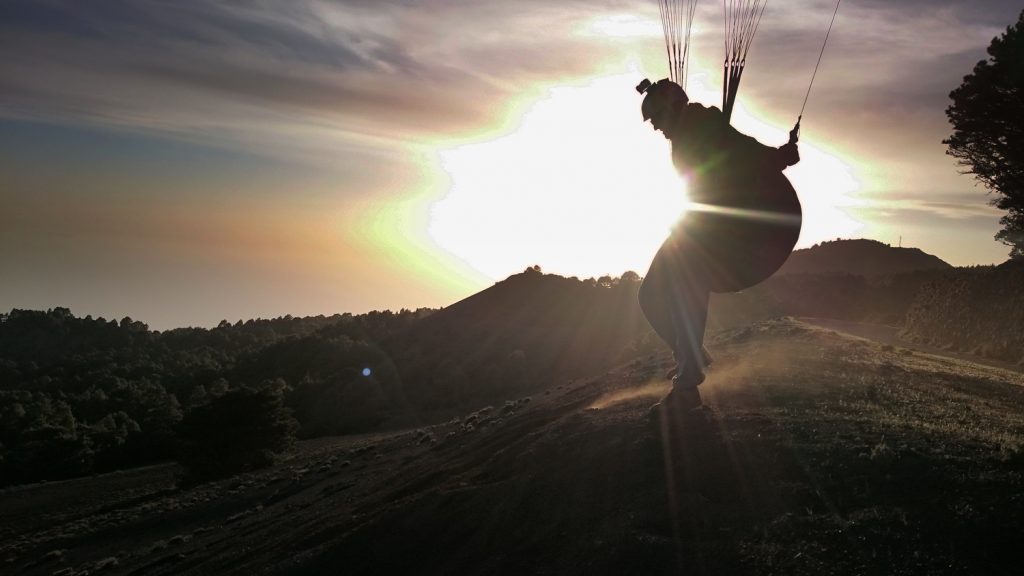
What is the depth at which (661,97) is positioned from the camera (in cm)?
792

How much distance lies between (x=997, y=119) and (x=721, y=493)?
2242 cm

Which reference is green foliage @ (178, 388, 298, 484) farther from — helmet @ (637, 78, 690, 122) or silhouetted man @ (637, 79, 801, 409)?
helmet @ (637, 78, 690, 122)

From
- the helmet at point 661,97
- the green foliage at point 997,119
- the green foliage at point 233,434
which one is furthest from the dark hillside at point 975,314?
the green foliage at point 233,434

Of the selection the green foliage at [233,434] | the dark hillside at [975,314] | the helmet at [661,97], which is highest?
the helmet at [661,97]

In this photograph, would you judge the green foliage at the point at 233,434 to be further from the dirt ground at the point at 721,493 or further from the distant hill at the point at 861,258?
the distant hill at the point at 861,258

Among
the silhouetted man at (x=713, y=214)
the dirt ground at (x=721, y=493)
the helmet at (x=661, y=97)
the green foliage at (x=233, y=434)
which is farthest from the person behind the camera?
the green foliage at (x=233, y=434)

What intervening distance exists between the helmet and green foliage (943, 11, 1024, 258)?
19.6 meters

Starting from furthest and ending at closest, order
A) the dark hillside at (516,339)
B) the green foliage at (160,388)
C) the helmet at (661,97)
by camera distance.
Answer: the dark hillside at (516,339)
the green foliage at (160,388)
the helmet at (661,97)

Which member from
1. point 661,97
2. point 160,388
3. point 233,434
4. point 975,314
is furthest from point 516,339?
point 661,97

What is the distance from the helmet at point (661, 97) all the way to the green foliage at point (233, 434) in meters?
26.3

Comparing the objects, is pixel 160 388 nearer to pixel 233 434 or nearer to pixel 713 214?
pixel 233 434

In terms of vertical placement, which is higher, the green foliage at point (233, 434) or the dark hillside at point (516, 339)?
the dark hillside at point (516, 339)

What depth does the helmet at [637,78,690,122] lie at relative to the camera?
311 inches

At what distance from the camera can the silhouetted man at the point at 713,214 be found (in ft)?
23.6
